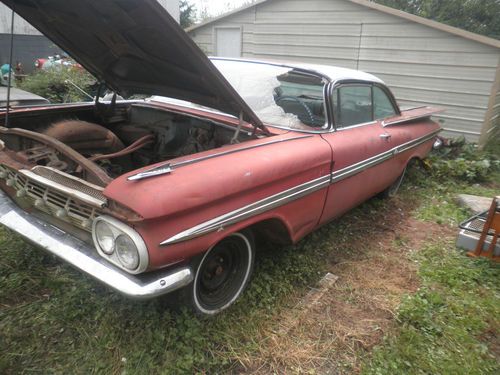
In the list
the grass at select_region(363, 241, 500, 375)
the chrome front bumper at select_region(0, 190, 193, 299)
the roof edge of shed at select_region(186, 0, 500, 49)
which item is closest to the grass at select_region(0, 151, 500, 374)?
the grass at select_region(363, 241, 500, 375)

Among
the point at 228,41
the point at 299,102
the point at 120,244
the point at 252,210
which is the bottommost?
the point at 120,244

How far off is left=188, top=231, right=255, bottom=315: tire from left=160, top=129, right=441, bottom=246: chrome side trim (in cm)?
21

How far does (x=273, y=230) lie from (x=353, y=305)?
76 cm

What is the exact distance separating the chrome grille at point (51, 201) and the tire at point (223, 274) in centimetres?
65

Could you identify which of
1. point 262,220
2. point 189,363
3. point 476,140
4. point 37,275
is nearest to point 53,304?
point 37,275

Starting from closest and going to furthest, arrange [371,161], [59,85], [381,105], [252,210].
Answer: [252,210] < [371,161] < [381,105] < [59,85]

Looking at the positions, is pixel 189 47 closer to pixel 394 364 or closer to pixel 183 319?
pixel 183 319

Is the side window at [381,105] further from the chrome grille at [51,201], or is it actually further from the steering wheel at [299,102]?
the chrome grille at [51,201]

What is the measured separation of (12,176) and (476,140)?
264 inches

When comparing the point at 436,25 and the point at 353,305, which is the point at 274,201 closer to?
the point at 353,305

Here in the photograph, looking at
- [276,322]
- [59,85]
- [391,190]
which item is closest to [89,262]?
[276,322]

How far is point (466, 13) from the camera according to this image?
19922mm

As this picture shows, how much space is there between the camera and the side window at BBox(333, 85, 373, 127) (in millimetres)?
3033

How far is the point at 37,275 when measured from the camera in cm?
263
